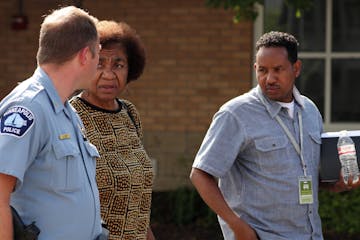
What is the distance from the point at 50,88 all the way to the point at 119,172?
2.83ft

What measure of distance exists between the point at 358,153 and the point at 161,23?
205 inches

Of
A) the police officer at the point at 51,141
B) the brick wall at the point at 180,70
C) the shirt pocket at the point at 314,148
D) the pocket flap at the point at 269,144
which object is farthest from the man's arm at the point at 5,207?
the brick wall at the point at 180,70

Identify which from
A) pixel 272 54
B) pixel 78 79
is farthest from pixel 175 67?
pixel 78 79

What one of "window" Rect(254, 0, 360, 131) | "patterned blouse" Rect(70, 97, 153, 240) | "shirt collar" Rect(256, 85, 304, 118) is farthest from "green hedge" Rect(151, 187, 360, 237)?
"patterned blouse" Rect(70, 97, 153, 240)

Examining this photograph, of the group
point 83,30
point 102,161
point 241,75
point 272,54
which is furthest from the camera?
point 241,75

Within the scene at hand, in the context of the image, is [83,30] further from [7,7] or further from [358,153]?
[7,7]

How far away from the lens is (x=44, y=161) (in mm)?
3170

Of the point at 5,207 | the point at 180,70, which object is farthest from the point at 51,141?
the point at 180,70

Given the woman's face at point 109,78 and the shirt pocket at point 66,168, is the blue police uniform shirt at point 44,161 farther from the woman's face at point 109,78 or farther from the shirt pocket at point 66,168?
the woman's face at point 109,78

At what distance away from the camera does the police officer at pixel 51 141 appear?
10.1 feet

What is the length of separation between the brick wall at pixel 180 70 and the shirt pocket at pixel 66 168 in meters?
5.86

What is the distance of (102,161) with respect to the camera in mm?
3955

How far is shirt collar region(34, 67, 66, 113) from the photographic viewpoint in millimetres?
3232

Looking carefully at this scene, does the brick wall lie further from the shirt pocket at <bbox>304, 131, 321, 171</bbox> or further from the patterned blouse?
the patterned blouse
